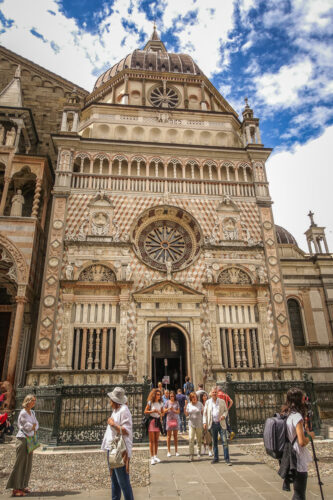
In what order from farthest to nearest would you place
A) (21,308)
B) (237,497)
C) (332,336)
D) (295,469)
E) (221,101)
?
(221,101)
(332,336)
(21,308)
(237,497)
(295,469)

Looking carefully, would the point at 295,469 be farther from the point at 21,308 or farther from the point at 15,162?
the point at 15,162

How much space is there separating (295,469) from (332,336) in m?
22.1

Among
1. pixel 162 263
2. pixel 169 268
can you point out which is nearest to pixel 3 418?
pixel 169 268

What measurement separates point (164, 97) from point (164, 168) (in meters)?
8.15

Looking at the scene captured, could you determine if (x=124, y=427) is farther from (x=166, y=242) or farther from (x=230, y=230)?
(x=230, y=230)

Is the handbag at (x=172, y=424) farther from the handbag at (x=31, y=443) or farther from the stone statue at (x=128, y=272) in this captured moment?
the stone statue at (x=128, y=272)

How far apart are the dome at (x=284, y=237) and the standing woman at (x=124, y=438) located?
25593 mm

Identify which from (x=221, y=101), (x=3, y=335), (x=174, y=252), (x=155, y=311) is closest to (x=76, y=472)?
(x=155, y=311)

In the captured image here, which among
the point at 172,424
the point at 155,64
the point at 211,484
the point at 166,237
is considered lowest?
the point at 211,484

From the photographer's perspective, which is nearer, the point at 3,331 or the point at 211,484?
the point at 211,484

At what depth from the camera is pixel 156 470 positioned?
7730 mm

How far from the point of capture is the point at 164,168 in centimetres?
2161

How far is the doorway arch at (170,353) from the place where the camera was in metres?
18.0

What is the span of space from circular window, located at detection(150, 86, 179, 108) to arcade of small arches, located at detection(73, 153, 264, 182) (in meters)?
6.78
